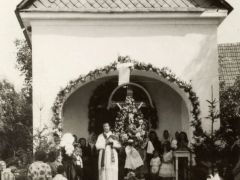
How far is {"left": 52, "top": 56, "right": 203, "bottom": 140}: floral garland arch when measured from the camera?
1712 centimetres

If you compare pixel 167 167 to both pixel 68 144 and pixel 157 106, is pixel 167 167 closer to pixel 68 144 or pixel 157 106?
pixel 68 144

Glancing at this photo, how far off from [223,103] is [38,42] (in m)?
7.66

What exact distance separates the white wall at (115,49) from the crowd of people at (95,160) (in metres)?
1.21

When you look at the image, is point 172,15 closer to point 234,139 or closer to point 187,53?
point 187,53

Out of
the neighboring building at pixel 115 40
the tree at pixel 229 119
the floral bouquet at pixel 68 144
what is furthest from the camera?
the neighboring building at pixel 115 40

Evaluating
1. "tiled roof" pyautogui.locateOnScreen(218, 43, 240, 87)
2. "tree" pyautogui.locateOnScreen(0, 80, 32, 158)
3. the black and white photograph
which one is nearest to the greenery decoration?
the black and white photograph

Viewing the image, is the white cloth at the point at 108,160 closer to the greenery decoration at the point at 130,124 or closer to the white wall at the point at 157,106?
the greenery decoration at the point at 130,124

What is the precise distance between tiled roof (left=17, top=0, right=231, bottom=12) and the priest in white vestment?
10.5 ft

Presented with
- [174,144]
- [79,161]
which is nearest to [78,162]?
[79,161]

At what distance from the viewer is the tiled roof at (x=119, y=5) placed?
17297 mm

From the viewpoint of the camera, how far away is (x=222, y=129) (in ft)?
53.7

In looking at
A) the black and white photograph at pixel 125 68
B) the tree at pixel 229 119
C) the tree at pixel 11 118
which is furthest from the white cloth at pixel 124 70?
the tree at pixel 11 118

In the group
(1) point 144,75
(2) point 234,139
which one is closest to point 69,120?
(1) point 144,75

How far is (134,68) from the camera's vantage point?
17312mm
